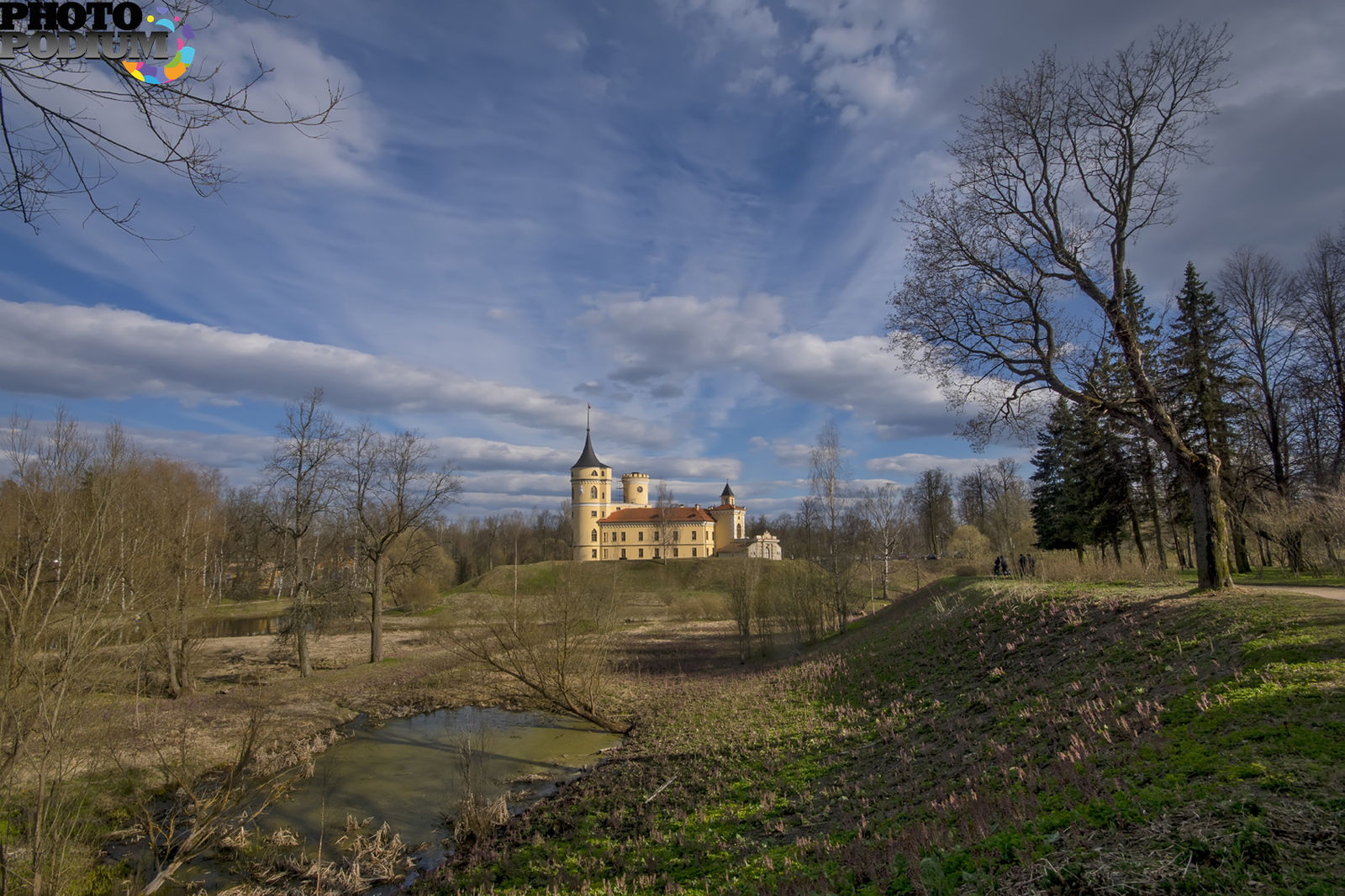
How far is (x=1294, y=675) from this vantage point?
21.9 feet

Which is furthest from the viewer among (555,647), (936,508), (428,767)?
(936,508)

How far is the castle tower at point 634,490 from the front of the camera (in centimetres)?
8844

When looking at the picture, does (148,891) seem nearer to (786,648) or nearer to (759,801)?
(759,801)

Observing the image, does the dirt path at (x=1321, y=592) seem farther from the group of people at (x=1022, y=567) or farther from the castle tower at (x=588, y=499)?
the castle tower at (x=588, y=499)

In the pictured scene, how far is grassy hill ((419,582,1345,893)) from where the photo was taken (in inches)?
166

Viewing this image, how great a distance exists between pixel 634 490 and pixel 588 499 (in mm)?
9478

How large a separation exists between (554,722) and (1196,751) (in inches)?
684

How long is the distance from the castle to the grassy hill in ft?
212

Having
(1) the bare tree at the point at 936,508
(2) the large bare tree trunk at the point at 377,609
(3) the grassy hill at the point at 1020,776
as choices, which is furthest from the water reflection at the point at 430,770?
(1) the bare tree at the point at 936,508

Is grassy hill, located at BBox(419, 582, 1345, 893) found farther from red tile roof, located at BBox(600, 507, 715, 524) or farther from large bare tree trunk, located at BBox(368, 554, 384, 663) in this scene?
red tile roof, located at BBox(600, 507, 715, 524)

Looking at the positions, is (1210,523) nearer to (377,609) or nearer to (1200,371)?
(1200,371)

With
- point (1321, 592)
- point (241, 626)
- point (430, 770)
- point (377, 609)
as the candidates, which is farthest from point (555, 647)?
point (241, 626)

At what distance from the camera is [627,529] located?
266 feet

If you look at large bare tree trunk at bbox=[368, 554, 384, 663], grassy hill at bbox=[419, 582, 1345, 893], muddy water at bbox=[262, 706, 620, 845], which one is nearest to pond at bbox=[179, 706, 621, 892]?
muddy water at bbox=[262, 706, 620, 845]
